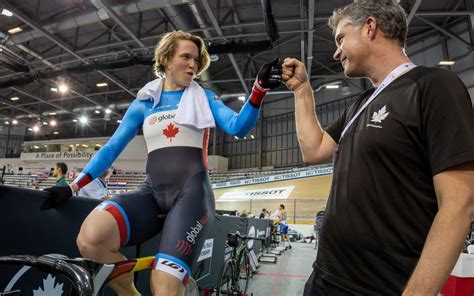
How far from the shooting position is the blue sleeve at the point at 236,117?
5.55 feet

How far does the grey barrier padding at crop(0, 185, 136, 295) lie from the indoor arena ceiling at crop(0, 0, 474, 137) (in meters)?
9.44

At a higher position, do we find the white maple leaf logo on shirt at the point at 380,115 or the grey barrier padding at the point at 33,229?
the white maple leaf logo on shirt at the point at 380,115

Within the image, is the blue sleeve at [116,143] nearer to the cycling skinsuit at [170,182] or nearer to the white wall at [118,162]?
the cycling skinsuit at [170,182]

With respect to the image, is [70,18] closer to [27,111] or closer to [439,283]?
[439,283]

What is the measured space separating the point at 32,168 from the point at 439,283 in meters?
36.6

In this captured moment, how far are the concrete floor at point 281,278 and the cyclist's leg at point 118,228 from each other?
386 centimetres

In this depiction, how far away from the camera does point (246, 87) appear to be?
61.0ft

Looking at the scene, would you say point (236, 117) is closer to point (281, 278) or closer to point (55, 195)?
point (55, 195)

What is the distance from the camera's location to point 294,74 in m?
1.55

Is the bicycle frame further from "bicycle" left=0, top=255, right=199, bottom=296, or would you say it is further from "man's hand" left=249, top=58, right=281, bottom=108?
"man's hand" left=249, top=58, right=281, bottom=108

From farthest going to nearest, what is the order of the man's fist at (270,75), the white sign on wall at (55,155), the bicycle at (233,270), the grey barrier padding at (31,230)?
the white sign on wall at (55,155) < the bicycle at (233,270) < the man's fist at (270,75) < the grey barrier padding at (31,230)

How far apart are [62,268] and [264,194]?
16334mm

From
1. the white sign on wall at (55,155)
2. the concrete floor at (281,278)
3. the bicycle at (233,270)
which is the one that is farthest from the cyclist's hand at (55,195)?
the white sign on wall at (55,155)

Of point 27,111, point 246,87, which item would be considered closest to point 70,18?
point 246,87
